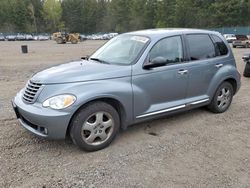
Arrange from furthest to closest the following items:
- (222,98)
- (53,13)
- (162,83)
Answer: (53,13)
(222,98)
(162,83)

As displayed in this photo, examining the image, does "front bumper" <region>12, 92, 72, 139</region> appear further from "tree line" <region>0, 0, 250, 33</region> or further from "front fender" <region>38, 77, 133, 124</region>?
"tree line" <region>0, 0, 250, 33</region>

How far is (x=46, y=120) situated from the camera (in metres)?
3.65

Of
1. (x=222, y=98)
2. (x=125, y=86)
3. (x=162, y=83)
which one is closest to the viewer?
(x=125, y=86)

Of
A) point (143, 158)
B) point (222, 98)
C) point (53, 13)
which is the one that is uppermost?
point (53, 13)

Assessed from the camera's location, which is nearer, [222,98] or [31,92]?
[31,92]

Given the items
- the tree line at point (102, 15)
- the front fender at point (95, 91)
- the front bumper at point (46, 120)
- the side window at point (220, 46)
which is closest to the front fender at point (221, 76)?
the side window at point (220, 46)

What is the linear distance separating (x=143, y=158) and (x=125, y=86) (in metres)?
1.06

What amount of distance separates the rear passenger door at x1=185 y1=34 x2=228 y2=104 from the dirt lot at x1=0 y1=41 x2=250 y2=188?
551 mm

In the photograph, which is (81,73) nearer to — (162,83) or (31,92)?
(31,92)

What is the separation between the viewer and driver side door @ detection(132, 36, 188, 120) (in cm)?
434

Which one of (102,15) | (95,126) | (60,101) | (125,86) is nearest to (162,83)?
(125,86)

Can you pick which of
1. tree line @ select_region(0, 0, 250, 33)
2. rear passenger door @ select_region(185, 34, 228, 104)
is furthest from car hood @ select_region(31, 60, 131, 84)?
tree line @ select_region(0, 0, 250, 33)

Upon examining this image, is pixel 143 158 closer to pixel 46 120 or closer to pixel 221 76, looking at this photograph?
pixel 46 120

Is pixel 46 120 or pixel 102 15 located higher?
pixel 102 15
